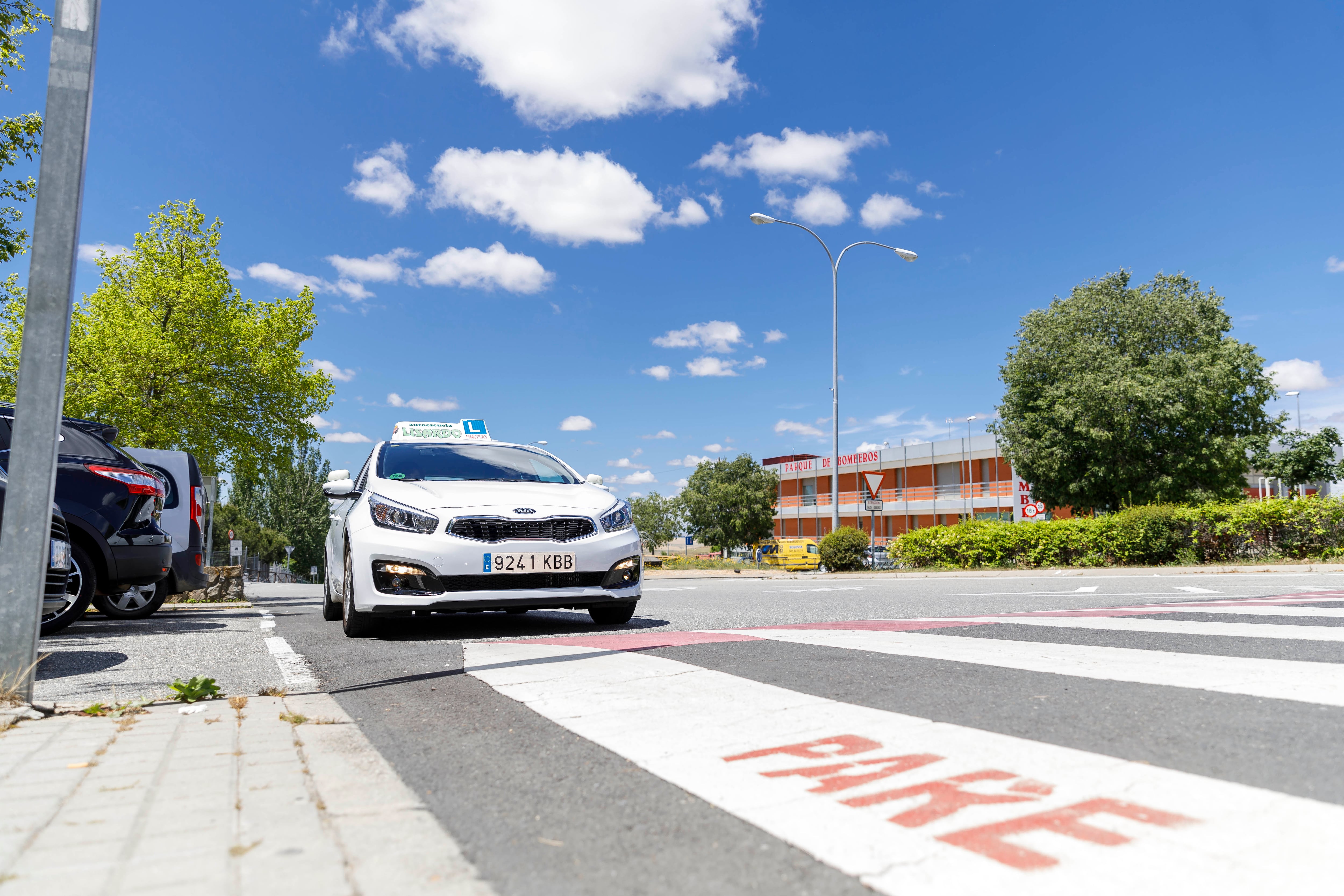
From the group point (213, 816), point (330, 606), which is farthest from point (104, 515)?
point (213, 816)

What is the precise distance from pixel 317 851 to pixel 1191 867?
6.36 ft

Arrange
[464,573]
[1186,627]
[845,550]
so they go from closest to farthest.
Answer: [464,573] < [1186,627] < [845,550]

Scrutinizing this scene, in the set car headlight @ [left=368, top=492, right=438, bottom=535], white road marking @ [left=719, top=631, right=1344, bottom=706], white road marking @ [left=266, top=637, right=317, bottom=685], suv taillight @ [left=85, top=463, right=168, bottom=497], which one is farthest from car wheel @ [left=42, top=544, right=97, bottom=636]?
white road marking @ [left=719, top=631, right=1344, bottom=706]

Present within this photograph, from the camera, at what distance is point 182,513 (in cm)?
1110

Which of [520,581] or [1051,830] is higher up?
[520,581]

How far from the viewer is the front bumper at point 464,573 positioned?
6.07 metres

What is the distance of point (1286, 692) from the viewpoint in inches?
141

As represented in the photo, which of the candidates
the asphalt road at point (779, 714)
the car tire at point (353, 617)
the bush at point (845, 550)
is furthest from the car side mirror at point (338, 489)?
the bush at point (845, 550)

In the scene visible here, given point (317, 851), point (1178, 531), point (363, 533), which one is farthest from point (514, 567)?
point (1178, 531)

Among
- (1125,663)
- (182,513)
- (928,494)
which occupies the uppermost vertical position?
(928,494)

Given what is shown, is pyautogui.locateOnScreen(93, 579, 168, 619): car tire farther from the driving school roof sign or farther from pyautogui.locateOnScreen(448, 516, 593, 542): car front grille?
pyautogui.locateOnScreen(448, 516, 593, 542): car front grille

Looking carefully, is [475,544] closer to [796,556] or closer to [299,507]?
[796,556]

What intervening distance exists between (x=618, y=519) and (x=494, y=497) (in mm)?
967

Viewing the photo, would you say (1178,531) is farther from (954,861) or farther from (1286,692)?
(954,861)
